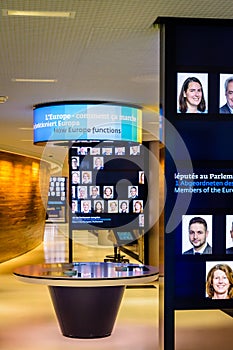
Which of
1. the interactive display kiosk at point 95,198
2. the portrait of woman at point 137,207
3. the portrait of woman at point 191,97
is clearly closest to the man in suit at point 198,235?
the portrait of woman at point 191,97

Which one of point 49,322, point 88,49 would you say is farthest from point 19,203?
point 88,49

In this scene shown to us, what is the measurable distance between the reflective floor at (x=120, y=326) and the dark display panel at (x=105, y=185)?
1.28 meters

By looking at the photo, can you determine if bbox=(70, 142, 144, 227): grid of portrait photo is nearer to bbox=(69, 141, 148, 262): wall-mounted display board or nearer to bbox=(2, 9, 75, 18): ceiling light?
bbox=(69, 141, 148, 262): wall-mounted display board

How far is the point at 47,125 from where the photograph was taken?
8047 mm

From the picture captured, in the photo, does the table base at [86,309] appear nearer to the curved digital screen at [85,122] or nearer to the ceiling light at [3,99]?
the curved digital screen at [85,122]

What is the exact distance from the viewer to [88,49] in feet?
16.4

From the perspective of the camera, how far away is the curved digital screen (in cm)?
784

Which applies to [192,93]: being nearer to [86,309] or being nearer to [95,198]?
[86,309]

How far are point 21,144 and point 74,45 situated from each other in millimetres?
8848

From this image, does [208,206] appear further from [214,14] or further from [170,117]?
[214,14]

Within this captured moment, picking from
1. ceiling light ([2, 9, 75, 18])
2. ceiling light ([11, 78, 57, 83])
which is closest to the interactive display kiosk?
ceiling light ([11, 78, 57, 83])

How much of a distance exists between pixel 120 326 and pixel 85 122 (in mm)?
2561

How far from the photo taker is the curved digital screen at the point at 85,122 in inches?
309

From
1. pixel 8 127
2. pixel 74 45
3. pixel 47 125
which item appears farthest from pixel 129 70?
pixel 8 127
